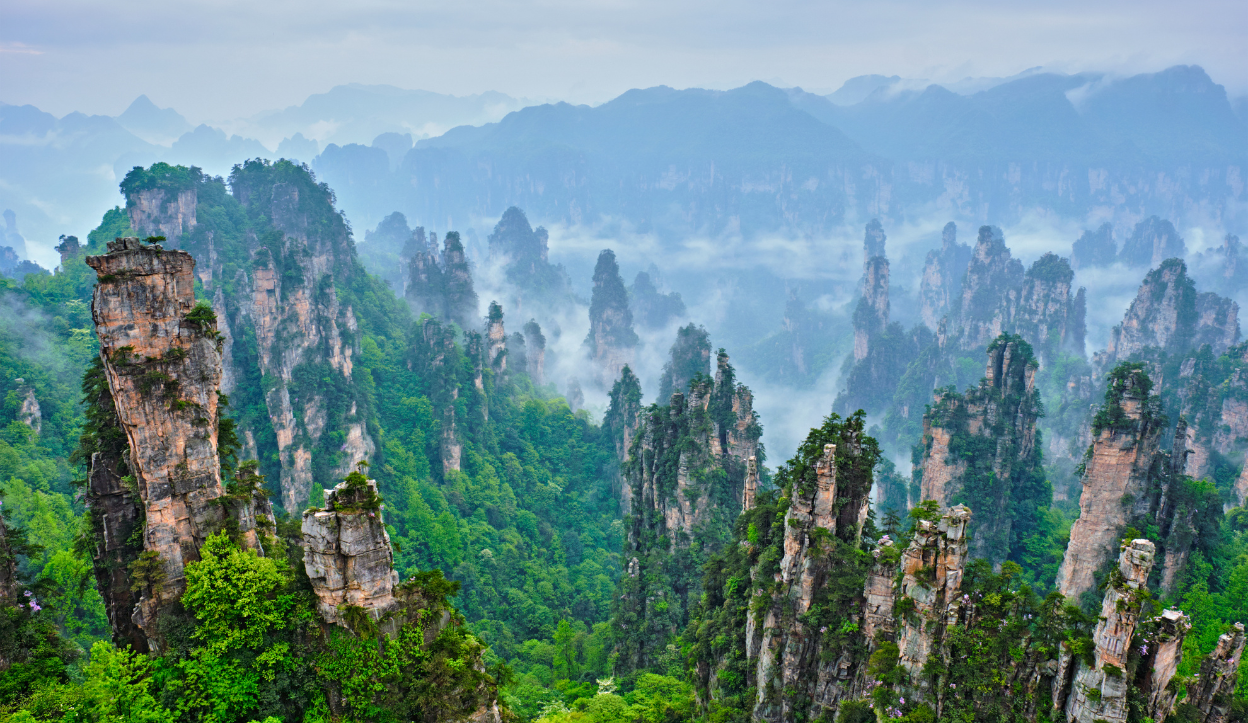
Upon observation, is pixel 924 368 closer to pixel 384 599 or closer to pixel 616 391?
pixel 616 391

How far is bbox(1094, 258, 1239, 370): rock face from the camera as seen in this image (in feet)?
290

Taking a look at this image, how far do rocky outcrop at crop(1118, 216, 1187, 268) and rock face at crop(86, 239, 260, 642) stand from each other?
170730mm

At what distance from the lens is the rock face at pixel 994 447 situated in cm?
5162

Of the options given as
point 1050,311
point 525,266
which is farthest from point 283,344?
point 1050,311

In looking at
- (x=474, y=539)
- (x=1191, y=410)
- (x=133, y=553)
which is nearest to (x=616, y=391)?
(x=474, y=539)

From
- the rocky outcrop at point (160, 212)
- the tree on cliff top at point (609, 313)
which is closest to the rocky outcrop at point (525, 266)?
the tree on cliff top at point (609, 313)

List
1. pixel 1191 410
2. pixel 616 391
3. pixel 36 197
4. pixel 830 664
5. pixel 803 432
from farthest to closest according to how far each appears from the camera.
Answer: pixel 36 197, pixel 803 432, pixel 616 391, pixel 1191 410, pixel 830 664

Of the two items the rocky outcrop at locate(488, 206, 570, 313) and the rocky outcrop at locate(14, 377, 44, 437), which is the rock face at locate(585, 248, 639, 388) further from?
the rocky outcrop at locate(14, 377, 44, 437)

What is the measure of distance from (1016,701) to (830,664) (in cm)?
613

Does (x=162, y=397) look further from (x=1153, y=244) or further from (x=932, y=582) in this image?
(x=1153, y=244)

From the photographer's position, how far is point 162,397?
20.3 m

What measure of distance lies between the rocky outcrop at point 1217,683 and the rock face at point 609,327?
340ft

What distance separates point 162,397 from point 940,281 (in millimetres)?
158145

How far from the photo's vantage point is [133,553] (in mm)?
20719
